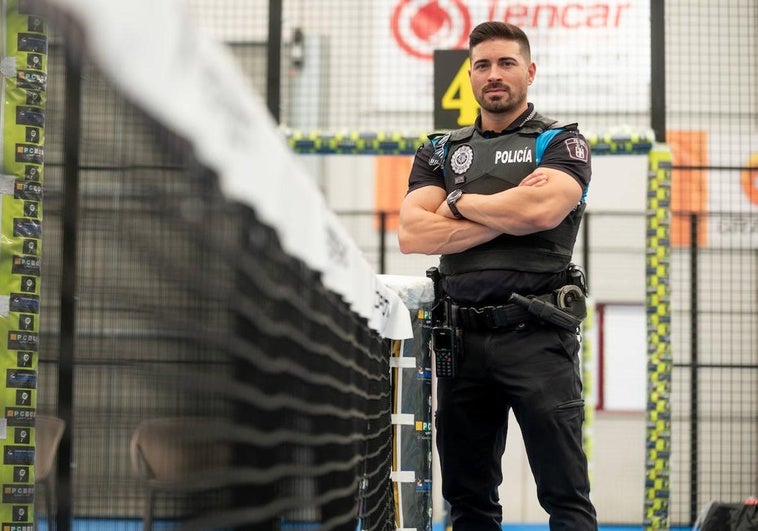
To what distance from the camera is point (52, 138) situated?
3170mm

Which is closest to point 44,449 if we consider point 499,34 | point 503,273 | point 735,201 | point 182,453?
point 503,273

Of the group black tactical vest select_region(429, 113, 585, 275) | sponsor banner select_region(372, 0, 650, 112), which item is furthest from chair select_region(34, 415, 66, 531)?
sponsor banner select_region(372, 0, 650, 112)

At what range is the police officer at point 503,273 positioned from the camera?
3.11m

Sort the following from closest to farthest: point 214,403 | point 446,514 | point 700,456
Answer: point 214,403
point 446,514
point 700,456

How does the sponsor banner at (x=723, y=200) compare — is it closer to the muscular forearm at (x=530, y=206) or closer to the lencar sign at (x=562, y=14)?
the lencar sign at (x=562, y=14)

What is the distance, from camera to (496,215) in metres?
3.18

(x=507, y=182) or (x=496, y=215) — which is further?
(x=507, y=182)

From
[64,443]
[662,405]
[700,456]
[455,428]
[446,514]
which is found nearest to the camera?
[64,443]

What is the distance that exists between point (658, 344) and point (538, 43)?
2933 millimetres

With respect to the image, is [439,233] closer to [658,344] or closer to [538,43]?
[658,344]

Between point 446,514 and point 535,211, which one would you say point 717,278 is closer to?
point 446,514

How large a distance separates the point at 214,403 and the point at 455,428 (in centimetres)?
212

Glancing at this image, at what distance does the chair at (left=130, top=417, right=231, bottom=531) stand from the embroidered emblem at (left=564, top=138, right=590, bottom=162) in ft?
7.02

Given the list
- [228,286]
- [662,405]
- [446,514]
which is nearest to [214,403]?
[228,286]
